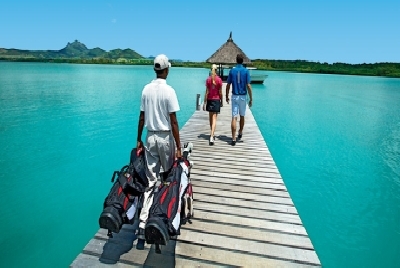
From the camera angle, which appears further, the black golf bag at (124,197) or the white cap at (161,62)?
the white cap at (161,62)

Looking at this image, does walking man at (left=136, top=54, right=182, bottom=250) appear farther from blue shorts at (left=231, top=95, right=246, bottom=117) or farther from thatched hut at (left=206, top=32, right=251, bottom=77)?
thatched hut at (left=206, top=32, right=251, bottom=77)

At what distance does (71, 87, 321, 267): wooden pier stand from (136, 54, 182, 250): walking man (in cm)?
32

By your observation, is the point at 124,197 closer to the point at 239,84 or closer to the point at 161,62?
the point at 161,62

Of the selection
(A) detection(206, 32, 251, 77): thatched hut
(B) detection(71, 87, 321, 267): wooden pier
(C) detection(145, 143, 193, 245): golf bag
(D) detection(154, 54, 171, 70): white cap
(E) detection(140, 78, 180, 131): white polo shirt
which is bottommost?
(B) detection(71, 87, 321, 267): wooden pier

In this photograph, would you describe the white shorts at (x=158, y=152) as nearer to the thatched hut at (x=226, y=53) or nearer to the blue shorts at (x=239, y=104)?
the blue shorts at (x=239, y=104)

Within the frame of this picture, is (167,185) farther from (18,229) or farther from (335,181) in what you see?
(335,181)

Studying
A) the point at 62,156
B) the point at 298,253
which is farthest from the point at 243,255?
the point at 62,156

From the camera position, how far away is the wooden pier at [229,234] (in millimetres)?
2832

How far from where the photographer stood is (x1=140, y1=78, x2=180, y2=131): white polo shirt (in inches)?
113

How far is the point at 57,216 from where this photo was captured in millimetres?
6309

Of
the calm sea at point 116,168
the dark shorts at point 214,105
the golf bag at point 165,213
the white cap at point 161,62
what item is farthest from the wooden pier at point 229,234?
the calm sea at point 116,168

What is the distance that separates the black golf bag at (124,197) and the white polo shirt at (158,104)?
470mm

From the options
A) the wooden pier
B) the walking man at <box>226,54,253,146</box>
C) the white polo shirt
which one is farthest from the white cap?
the walking man at <box>226,54,253,146</box>

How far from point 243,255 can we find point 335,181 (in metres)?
7.02
